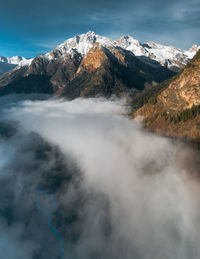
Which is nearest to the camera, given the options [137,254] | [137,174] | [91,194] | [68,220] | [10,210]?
[137,254]

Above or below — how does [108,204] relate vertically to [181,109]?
below

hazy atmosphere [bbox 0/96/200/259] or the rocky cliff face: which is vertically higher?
the rocky cliff face

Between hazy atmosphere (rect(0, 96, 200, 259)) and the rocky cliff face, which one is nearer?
hazy atmosphere (rect(0, 96, 200, 259))

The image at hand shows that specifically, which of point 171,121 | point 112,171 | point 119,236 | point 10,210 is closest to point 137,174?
point 112,171

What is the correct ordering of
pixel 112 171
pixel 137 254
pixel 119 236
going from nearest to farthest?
pixel 137 254
pixel 119 236
pixel 112 171

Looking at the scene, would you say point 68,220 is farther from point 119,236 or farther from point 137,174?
point 137,174

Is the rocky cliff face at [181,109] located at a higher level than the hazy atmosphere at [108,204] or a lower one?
higher

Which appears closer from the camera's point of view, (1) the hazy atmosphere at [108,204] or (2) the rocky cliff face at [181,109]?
(1) the hazy atmosphere at [108,204]

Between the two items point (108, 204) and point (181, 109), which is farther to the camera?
point (181, 109)
